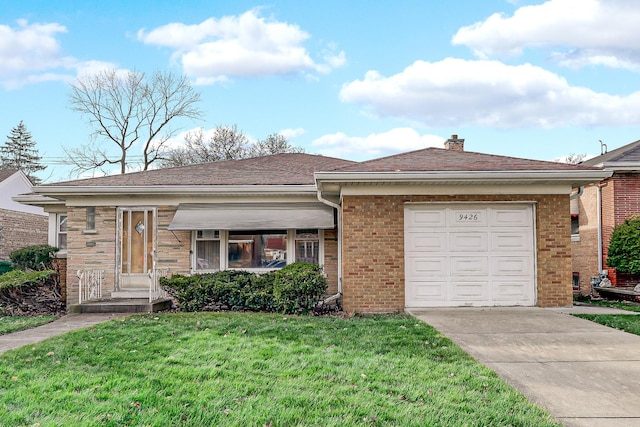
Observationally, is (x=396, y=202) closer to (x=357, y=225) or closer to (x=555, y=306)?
(x=357, y=225)

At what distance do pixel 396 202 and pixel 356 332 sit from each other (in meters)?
3.28

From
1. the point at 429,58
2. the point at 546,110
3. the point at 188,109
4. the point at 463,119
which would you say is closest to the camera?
the point at 429,58

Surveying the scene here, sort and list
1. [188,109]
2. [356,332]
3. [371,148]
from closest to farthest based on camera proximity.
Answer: [356,332] < [188,109] < [371,148]

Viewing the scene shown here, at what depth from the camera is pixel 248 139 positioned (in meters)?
33.9

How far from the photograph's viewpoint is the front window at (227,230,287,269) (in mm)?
11266

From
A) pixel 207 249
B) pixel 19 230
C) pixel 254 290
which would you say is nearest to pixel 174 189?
pixel 207 249

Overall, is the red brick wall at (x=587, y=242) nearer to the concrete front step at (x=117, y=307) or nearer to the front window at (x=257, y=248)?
the front window at (x=257, y=248)

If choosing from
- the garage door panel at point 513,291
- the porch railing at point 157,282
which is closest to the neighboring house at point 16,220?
the porch railing at point 157,282

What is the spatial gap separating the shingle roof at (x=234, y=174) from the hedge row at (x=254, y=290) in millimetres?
2325

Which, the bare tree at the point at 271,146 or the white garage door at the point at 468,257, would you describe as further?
the bare tree at the point at 271,146

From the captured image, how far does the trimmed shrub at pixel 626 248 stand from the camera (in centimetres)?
1185

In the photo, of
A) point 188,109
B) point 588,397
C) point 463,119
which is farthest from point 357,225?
point 188,109

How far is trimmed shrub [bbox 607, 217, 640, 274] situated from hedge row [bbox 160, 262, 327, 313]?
25.8 ft

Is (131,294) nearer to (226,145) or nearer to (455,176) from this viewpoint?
(455,176)
